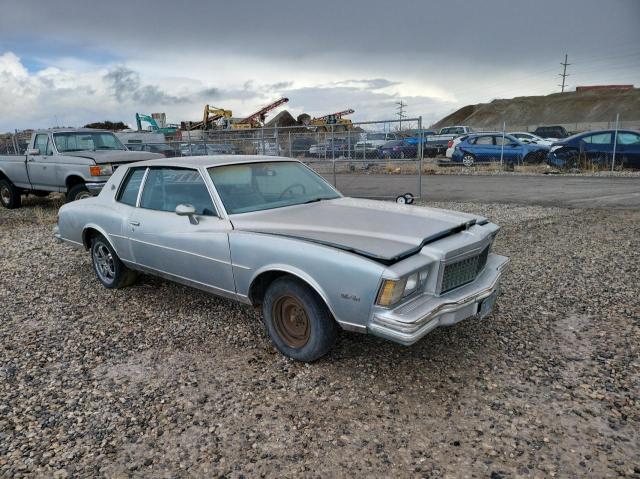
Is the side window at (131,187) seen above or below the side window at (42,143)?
below

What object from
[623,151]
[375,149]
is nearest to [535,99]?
[623,151]

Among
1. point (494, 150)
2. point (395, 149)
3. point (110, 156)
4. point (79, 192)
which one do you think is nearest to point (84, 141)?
point (110, 156)

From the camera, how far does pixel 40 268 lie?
20.2 feet

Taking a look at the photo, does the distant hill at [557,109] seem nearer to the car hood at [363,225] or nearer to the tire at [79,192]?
the tire at [79,192]

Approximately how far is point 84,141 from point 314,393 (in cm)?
912

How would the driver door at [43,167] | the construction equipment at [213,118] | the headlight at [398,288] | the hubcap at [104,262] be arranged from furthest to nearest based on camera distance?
the construction equipment at [213,118], the driver door at [43,167], the hubcap at [104,262], the headlight at [398,288]

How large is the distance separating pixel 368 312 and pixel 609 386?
1.68 m

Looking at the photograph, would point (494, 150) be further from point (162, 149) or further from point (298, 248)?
point (298, 248)

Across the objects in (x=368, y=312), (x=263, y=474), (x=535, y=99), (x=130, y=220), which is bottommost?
(x=263, y=474)

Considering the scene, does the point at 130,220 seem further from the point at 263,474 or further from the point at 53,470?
the point at 263,474

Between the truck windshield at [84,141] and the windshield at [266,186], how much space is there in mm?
7159

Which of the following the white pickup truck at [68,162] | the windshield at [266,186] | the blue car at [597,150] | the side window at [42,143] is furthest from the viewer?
the blue car at [597,150]

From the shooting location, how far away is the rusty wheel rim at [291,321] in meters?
3.34

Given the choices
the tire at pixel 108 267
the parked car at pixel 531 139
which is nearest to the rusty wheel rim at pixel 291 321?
the tire at pixel 108 267
